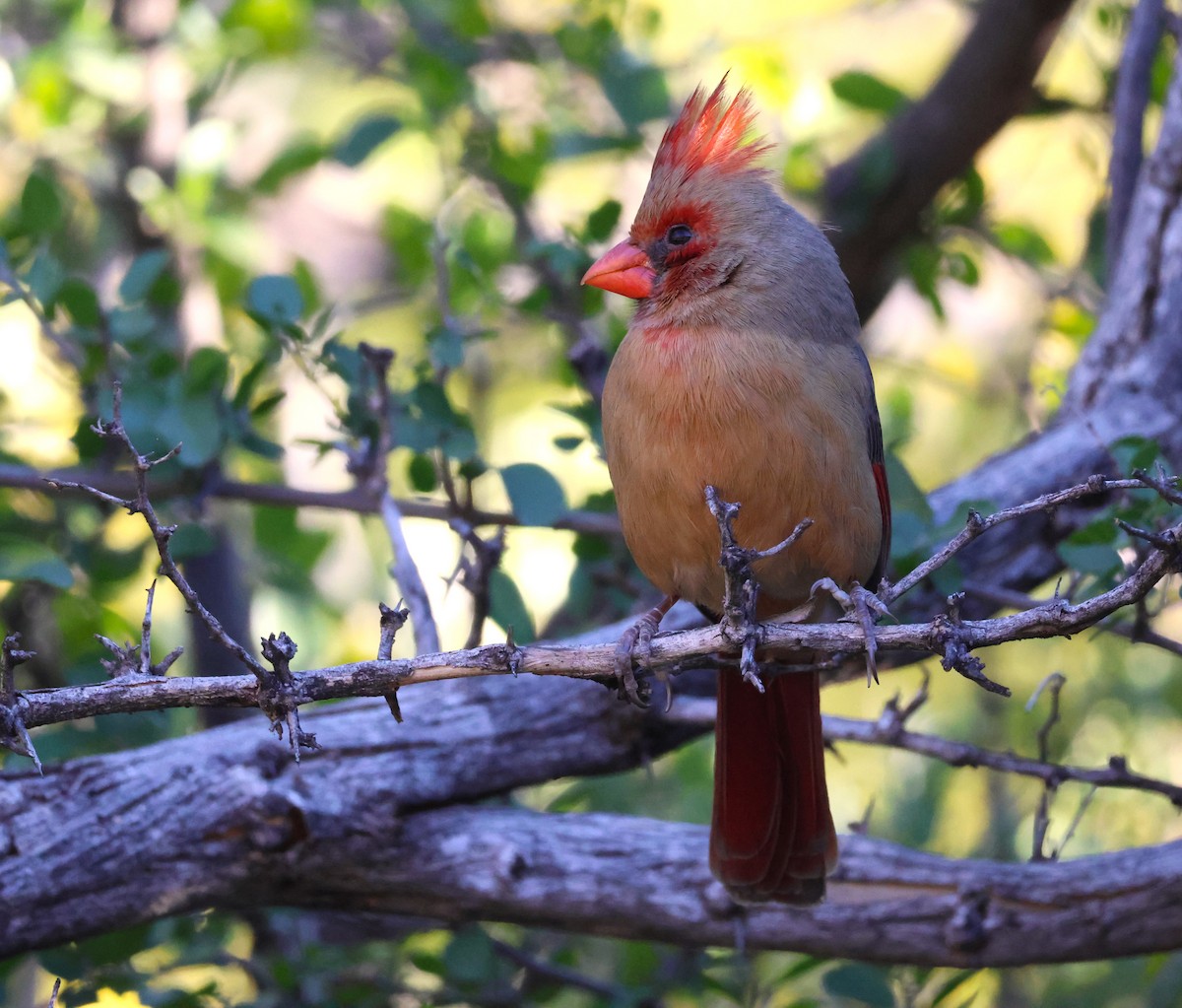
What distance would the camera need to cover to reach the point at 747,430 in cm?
249

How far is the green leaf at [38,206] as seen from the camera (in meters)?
3.14

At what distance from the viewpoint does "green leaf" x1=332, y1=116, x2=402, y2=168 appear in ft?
12.2

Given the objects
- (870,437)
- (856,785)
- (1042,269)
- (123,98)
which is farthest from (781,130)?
(856,785)

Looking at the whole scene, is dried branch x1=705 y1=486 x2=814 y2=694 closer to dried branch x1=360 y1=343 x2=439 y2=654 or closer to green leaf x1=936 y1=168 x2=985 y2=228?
dried branch x1=360 y1=343 x2=439 y2=654

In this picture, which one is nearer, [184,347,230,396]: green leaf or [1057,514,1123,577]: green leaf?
[1057,514,1123,577]: green leaf

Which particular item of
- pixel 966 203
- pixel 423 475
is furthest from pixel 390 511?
pixel 966 203

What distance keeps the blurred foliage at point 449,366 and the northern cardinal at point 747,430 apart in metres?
0.35

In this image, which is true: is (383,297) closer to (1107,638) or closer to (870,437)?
(870,437)

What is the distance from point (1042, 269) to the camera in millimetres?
4332

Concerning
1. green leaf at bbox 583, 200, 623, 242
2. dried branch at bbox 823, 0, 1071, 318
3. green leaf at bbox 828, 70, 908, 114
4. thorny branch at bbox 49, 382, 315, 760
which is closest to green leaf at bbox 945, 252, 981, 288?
dried branch at bbox 823, 0, 1071, 318

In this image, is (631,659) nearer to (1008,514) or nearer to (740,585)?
(740,585)

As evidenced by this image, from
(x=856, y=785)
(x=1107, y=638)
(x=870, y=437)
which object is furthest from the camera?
(x=856, y=785)

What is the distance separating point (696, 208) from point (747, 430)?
0.63 metres

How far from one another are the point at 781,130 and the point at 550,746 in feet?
6.99
